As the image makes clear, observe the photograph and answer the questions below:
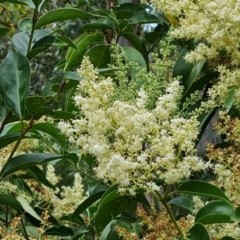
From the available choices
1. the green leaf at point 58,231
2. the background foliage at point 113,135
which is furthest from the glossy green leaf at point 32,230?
the green leaf at point 58,231

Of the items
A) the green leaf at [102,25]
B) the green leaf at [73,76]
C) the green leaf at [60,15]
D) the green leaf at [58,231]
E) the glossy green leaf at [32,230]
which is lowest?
the glossy green leaf at [32,230]

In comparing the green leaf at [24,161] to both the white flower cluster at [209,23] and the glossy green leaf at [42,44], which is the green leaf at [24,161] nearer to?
the glossy green leaf at [42,44]

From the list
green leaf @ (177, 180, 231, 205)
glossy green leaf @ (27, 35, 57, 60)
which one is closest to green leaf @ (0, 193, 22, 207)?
glossy green leaf @ (27, 35, 57, 60)

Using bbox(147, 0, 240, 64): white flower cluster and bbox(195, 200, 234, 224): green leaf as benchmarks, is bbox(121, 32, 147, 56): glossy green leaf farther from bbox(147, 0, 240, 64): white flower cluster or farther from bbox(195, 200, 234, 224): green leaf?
bbox(195, 200, 234, 224): green leaf

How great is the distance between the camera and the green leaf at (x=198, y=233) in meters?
0.96

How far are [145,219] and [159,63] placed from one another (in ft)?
0.95

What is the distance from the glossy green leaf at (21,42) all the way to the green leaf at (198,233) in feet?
1.99

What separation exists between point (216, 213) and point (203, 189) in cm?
5

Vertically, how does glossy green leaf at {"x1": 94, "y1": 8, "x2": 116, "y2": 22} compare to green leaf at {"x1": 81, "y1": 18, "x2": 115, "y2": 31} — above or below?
above

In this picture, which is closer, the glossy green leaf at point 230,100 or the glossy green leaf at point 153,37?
the glossy green leaf at point 230,100

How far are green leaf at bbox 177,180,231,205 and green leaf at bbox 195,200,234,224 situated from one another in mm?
34

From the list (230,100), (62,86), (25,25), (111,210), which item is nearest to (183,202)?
(111,210)

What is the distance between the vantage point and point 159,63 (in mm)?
1106

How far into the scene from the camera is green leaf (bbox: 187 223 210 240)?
96cm
